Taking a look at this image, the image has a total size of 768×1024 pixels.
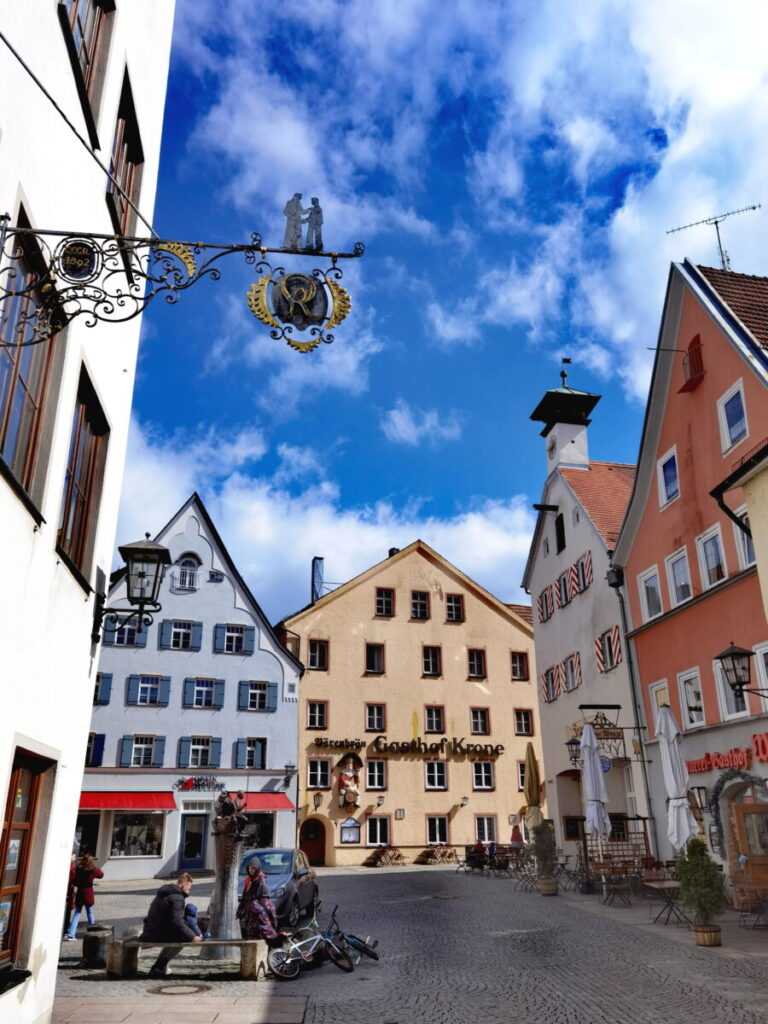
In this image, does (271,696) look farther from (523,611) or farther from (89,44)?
(89,44)

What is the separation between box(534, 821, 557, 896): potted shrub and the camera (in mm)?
21125

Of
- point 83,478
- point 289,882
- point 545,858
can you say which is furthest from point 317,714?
point 83,478

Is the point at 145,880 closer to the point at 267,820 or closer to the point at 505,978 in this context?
the point at 267,820

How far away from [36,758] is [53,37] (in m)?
6.24

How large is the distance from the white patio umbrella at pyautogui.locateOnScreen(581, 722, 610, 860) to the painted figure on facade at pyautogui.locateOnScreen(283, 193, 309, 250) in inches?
628

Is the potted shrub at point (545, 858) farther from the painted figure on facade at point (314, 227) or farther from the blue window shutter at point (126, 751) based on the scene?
the painted figure on facade at point (314, 227)

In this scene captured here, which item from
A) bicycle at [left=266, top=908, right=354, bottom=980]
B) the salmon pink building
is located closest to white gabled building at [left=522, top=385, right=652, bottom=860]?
the salmon pink building

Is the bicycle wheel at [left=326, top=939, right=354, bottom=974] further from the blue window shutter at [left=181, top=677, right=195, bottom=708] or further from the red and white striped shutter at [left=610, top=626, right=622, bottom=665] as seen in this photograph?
the blue window shutter at [left=181, top=677, right=195, bottom=708]

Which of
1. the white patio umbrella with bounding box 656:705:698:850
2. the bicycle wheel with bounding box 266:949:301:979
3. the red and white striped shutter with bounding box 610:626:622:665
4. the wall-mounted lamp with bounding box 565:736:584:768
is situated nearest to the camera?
the bicycle wheel with bounding box 266:949:301:979

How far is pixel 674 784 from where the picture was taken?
55.2 feet

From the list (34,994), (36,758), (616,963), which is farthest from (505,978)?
(36,758)

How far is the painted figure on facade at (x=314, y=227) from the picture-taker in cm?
691

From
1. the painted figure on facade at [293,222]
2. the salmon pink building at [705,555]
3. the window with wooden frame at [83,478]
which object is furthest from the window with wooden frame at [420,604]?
the painted figure on facade at [293,222]

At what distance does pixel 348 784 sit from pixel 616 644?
16.2 meters
